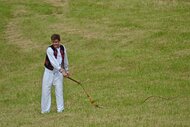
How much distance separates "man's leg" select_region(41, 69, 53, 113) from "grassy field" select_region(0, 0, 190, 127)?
0.24 m

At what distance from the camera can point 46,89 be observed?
15.1 m

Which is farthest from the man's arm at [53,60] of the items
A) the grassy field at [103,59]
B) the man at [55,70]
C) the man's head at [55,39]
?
the grassy field at [103,59]

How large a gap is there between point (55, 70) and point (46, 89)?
24.4 inches

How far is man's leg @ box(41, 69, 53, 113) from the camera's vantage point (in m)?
15.0

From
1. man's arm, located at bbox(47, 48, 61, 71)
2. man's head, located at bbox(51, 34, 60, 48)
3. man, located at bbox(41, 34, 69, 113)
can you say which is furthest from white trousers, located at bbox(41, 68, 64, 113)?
man's head, located at bbox(51, 34, 60, 48)

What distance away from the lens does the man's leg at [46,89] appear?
15.0m

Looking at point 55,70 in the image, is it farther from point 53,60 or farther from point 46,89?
point 46,89

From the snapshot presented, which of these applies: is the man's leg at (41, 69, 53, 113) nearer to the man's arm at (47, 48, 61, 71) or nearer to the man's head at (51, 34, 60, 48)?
the man's arm at (47, 48, 61, 71)

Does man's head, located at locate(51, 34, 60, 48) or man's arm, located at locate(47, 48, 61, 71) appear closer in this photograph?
man's head, located at locate(51, 34, 60, 48)

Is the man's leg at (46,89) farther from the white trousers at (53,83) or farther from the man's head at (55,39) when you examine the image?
the man's head at (55,39)

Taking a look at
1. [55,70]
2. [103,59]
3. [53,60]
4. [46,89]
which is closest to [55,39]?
[53,60]

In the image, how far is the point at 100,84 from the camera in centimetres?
2073

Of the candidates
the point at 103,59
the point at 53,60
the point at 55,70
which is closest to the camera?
the point at 53,60

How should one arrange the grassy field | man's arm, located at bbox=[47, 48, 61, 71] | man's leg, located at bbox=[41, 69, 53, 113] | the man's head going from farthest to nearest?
man's leg, located at bbox=[41, 69, 53, 113], man's arm, located at bbox=[47, 48, 61, 71], the man's head, the grassy field
